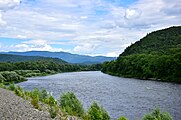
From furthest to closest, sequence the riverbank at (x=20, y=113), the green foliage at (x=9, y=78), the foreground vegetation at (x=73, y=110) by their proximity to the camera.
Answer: the green foliage at (x=9, y=78) < the foreground vegetation at (x=73, y=110) < the riverbank at (x=20, y=113)

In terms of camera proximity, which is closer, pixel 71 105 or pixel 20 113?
pixel 20 113

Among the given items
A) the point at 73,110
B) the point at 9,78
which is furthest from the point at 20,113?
the point at 9,78

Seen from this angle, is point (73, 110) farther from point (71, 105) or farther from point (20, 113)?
point (20, 113)

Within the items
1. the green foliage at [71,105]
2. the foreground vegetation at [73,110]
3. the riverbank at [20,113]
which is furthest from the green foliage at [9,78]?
the riverbank at [20,113]

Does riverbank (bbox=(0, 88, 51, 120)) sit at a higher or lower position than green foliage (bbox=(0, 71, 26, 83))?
higher

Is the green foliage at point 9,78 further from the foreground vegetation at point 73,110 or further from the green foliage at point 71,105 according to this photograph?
the green foliage at point 71,105

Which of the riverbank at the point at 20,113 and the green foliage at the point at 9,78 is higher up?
the riverbank at the point at 20,113

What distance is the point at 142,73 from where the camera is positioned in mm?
125688

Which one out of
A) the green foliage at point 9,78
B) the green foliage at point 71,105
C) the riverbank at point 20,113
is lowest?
the green foliage at point 9,78

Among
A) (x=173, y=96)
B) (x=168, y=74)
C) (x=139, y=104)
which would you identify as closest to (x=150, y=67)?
(x=168, y=74)

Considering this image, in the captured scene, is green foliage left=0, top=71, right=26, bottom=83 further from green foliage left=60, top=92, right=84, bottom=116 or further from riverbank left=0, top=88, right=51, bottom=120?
riverbank left=0, top=88, right=51, bottom=120

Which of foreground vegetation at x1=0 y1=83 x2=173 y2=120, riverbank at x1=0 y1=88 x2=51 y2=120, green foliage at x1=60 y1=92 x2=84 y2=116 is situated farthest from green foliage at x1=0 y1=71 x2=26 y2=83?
riverbank at x1=0 y1=88 x2=51 y2=120

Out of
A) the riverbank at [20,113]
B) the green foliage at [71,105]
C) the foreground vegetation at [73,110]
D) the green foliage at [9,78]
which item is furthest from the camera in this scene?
the green foliage at [9,78]

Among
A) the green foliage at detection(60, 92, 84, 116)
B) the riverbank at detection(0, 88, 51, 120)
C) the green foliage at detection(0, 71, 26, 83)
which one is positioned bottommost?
the green foliage at detection(0, 71, 26, 83)
